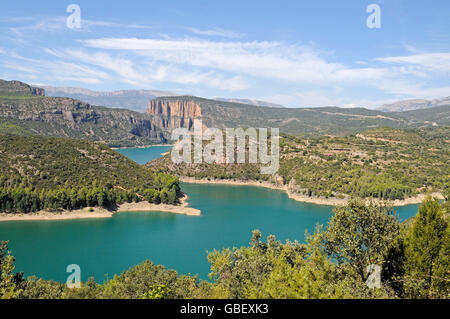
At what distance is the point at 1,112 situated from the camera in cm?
15888

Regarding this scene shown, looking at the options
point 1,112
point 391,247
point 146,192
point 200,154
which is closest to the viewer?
point 391,247

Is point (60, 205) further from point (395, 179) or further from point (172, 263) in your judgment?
point (395, 179)

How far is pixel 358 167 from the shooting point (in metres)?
81.4

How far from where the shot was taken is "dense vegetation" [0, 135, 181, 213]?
5209cm

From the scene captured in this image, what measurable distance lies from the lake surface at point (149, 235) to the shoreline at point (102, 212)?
3.49 ft

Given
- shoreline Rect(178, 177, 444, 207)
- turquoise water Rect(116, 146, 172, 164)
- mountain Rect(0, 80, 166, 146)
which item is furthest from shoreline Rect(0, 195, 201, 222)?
mountain Rect(0, 80, 166, 146)

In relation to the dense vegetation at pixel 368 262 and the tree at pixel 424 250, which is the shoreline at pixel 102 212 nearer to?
the dense vegetation at pixel 368 262

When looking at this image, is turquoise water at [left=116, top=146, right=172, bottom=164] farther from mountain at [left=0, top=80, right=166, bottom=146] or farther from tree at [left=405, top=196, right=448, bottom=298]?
tree at [left=405, top=196, right=448, bottom=298]

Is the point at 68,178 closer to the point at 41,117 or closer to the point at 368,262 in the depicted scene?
the point at 368,262

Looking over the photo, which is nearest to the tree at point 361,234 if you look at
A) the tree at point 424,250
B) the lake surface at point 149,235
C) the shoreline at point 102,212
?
the tree at point 424,250

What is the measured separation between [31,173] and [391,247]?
59375 millimetres

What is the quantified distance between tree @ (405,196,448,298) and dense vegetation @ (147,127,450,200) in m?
52.3
